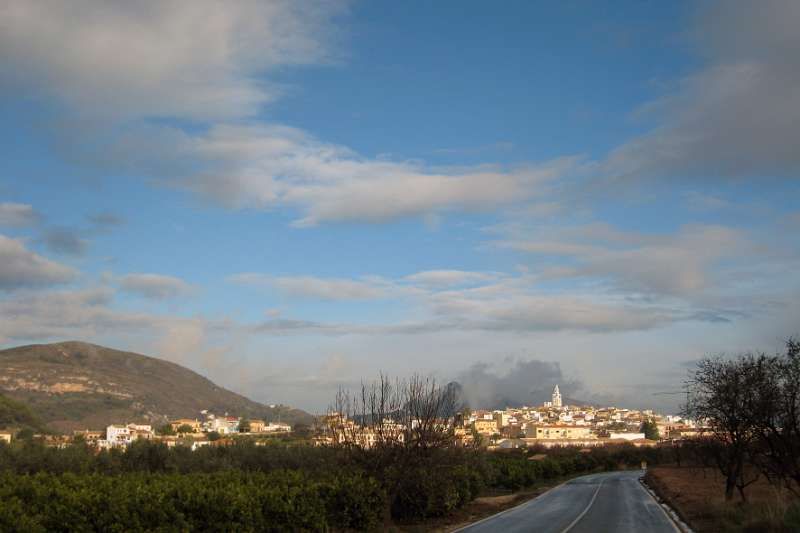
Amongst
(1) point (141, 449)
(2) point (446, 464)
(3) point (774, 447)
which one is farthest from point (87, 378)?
(3) point (774, 447)

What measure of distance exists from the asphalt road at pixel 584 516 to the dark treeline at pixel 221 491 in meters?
2.86

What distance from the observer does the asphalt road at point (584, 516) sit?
25.9m

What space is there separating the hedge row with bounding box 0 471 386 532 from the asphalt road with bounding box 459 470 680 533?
477 centimetres

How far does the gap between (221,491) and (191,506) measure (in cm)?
97

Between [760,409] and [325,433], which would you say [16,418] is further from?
[760,409]

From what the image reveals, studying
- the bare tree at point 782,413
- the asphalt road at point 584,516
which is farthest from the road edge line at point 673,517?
the bare tree at point 782,413

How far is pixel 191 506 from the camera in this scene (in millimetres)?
19188

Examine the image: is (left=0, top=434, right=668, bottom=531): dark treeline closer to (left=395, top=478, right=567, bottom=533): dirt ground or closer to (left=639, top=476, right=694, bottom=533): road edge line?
(left=395, top=478, right=567, bottom=533): dirt ground

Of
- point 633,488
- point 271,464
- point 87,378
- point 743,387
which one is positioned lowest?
point 633,488

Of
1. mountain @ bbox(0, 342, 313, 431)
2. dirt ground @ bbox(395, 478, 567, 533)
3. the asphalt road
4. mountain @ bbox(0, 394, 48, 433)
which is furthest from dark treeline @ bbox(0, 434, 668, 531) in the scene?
mountain @ bbox(0, 342, 313, 431)

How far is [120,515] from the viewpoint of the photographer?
17.6 meters

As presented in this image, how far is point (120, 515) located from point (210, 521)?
8.12 ft

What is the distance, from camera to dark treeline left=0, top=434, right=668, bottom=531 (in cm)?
1778

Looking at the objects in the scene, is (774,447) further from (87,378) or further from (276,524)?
(87,378)
